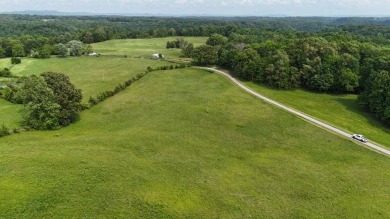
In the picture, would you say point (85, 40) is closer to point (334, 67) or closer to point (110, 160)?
point (334, 67)

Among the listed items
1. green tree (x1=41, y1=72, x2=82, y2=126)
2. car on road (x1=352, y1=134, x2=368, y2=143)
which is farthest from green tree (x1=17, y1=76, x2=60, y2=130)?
car on road (x1=352, y1=134, x2=368, y2=143)

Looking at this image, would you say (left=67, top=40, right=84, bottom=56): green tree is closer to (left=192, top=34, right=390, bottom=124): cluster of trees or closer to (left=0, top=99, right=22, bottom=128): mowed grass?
(left=0, top=99, right=22, bottom=128): mowed grass

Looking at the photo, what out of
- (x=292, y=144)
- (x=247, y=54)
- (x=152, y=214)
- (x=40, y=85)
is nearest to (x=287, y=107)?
(x=292, y=144)

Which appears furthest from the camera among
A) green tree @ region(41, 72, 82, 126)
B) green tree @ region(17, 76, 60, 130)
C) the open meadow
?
green tree @ region(41, 72, 82, 126)

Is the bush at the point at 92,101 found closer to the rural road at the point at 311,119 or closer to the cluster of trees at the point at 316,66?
the rural road at the point at 311,119

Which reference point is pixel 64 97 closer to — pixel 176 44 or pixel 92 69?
pixel 92 69

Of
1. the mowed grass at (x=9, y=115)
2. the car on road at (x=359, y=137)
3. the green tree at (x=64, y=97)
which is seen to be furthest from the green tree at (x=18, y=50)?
the car on road at (x=359, y=137)
